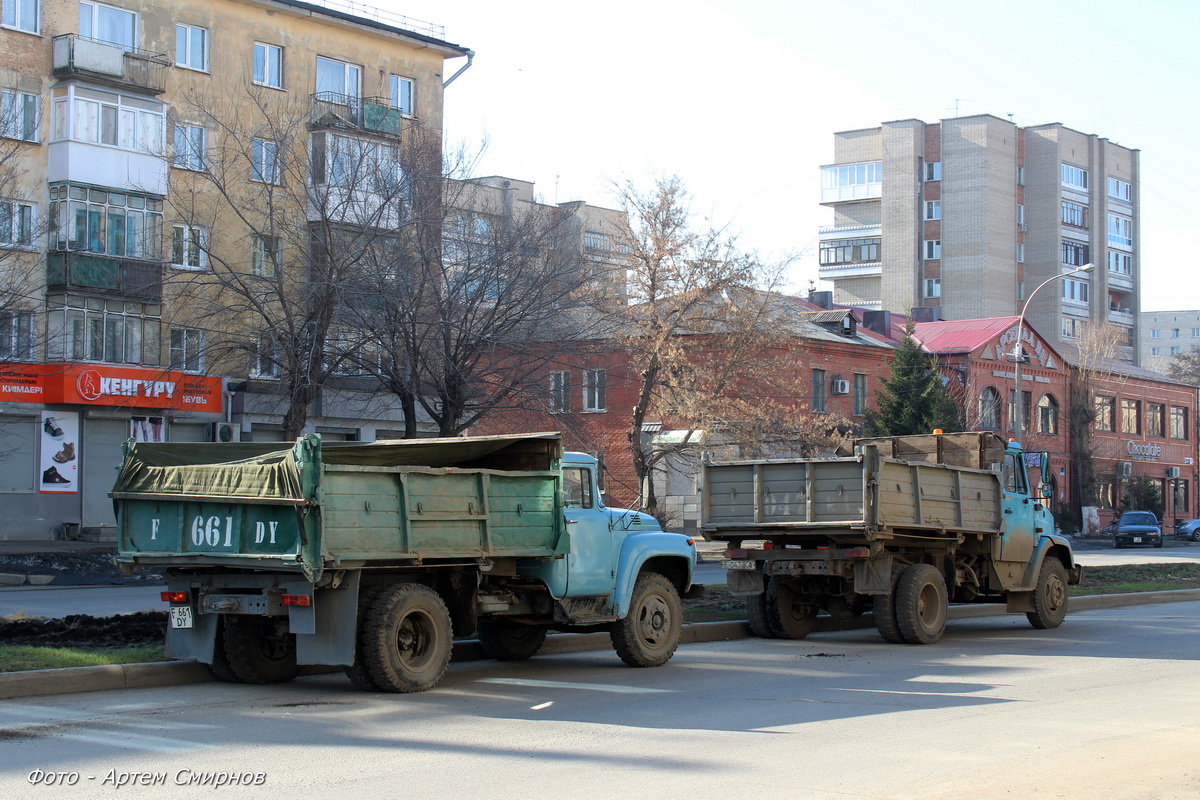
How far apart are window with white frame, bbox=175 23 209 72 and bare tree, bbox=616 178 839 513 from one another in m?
12.8

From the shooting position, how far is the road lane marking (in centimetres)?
1118

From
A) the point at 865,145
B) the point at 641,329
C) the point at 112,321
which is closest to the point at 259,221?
the point at 112,321

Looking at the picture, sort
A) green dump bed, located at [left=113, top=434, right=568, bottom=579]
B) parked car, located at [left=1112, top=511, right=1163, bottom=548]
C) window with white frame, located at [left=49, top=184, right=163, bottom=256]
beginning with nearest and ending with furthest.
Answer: green dump bed, located at [left=113, top=434, right=568, bottom=579], window with white frame, located at [left=49, top=184, right=163, bottom=256], parked car, located at [left=1112, top=511, right=1163, bottom=548]

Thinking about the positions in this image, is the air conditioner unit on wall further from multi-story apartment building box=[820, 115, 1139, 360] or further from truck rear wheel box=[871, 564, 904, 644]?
multi-story apartment building box=[820, 115, 1139, 360]

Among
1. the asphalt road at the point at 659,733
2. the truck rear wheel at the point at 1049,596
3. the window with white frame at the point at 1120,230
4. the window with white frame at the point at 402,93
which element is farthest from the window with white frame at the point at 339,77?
the window with white frame at the point at 1120,230

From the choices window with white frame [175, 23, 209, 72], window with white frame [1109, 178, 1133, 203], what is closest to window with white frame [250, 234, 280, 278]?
window with white frame [175, 23, 209, 72]

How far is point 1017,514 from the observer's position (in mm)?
17234

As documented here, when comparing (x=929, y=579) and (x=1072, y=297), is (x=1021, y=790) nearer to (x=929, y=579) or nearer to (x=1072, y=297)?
(x=929, y=579)

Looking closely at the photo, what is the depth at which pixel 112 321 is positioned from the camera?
34594 millimetres

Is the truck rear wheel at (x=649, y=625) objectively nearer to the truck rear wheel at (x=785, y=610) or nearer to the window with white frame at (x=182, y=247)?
the truck rear wheel at (x=785, y=610)

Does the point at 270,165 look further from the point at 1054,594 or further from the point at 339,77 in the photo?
the point at 1054,594

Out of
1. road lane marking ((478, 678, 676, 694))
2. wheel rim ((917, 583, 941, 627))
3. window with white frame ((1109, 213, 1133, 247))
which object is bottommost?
road lane marking ((478, 678, 676, 694))

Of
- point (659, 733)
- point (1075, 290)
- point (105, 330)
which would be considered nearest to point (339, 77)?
point (105, 330)

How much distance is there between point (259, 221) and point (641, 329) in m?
10.4
